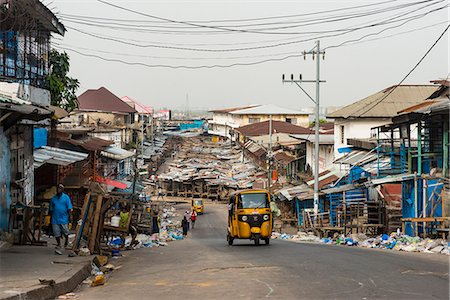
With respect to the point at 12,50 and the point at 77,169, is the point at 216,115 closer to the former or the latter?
the point at 77,169

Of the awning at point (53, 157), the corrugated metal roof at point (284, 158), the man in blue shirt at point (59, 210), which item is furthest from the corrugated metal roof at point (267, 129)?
the man in blue shirt at point (59, 210)

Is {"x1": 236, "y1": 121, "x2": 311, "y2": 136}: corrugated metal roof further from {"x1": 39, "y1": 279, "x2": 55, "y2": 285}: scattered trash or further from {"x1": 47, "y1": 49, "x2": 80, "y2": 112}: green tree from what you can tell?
{"x1": 39, "y1": 279, "x2": 55, "y2": 285}: scattered trash

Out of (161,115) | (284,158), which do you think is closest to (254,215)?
(284,158)

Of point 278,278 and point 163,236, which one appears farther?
point 163,236

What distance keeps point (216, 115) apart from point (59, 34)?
365 ft

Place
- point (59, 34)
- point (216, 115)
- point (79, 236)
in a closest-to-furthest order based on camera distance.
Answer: point (79, 236) < point (59, 34) < point (216, 115)

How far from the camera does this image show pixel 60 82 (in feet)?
72.7

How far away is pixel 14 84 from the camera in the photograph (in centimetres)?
1734

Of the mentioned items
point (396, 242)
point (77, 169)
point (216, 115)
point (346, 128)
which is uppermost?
point (216, 115)

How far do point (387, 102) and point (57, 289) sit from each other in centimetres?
3861

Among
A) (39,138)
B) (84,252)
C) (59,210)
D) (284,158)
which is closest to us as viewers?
(84,252)

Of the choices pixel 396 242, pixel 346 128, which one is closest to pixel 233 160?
pixel 346 128

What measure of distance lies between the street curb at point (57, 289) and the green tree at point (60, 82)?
32.1 ft

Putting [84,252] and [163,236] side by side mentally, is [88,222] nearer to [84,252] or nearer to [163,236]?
[84,252]
